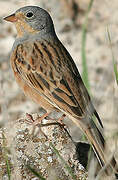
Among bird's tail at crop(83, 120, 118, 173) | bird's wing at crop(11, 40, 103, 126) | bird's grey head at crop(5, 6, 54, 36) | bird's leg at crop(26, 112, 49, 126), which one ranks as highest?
bird's grey head at crop(5, 6, 54, 36)

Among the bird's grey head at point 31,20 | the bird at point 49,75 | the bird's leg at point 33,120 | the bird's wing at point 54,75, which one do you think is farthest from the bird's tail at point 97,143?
the bird's grey head at point 31,20

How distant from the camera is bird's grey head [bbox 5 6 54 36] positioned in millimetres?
5898

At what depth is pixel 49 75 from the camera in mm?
5527

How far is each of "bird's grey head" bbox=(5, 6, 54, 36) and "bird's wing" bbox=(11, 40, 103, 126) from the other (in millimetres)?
157

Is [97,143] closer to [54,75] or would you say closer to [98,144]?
[98,144]

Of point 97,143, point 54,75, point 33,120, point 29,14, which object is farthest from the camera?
point 29,14

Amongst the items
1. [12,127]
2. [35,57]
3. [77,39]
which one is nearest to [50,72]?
[35,57]

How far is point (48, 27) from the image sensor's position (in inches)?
234

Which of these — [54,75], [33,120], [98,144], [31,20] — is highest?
[31,20]

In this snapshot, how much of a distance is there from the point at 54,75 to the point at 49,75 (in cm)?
7

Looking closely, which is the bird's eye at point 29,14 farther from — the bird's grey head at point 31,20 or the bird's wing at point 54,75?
the bird's wing at point 54,75

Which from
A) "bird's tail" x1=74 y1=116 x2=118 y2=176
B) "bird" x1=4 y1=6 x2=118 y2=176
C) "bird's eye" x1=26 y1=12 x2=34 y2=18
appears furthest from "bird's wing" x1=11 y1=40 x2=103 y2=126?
"bird's eye" x1=26 y1=12 x2=34 y2=18

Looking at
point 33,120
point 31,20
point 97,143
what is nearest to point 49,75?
point 33,120

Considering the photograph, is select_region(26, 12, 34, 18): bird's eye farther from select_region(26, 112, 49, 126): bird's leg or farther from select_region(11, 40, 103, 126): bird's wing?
select_region(26, 112, 49, 126): bird's leg
